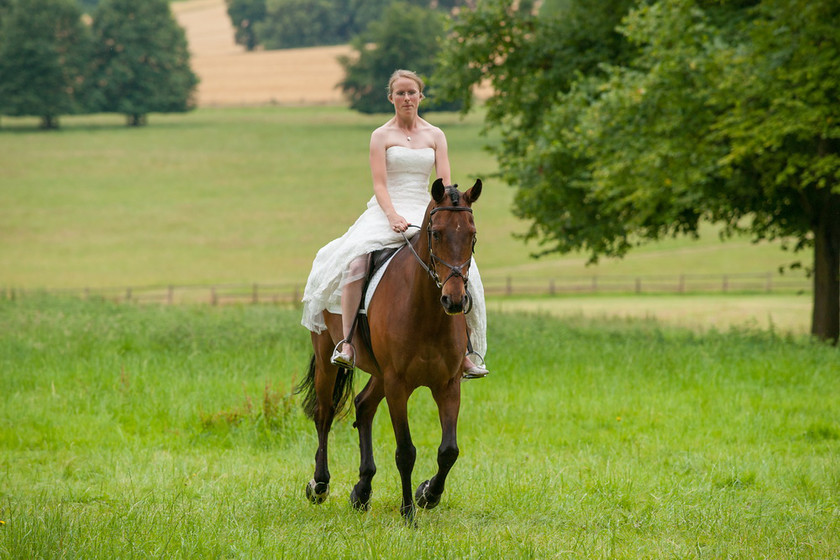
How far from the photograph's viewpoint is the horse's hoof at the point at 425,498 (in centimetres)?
651

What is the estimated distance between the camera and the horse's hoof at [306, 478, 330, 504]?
7324 millimetres

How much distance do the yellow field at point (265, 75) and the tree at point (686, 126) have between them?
71717 mm

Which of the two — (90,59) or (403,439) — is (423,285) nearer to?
(403,439)

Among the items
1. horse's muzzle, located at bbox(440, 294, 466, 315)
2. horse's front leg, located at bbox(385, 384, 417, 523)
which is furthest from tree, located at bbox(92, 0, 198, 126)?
horse's muzzle, located at bbox(440, 294, 466, 315)

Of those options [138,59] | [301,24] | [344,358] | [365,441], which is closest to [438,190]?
[344,358]

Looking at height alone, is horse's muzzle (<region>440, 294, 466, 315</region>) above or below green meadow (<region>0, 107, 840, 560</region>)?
above

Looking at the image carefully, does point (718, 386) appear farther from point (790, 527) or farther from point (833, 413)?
point (790, 527)

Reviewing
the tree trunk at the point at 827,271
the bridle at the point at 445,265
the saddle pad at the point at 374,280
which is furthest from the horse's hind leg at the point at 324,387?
the tree trunk at the point at 827,271

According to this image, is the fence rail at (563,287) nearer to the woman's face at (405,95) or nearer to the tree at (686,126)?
the tree at (686,126)

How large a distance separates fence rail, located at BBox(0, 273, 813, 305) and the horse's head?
35.0 meters

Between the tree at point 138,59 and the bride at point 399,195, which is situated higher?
the tree at point 138,59

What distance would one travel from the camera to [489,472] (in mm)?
8102

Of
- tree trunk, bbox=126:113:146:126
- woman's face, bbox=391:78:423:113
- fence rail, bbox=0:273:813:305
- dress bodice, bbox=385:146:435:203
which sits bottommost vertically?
fence rail, bbox=0:273:813:305

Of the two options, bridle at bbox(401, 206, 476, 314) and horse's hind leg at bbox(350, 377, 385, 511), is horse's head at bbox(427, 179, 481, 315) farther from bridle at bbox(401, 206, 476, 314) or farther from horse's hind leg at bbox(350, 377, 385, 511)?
horse's hind leg at bbox(350, 377, 385, 511)
